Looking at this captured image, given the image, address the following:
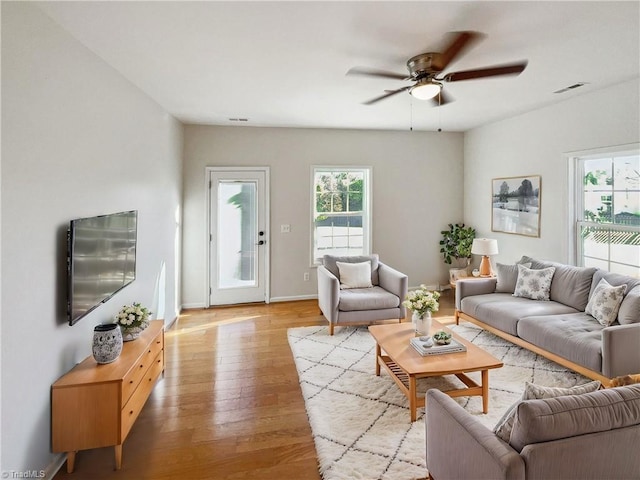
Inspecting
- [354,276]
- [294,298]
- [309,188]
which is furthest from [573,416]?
[309,188]

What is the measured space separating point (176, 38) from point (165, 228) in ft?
7.91

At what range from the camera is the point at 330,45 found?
261 centimetres

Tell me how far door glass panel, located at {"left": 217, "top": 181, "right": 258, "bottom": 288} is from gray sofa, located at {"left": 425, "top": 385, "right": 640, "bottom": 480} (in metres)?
4.40

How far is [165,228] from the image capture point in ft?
14.2

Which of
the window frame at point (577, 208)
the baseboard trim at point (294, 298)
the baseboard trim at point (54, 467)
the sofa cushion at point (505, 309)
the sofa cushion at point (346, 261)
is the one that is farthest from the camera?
the baseboard trim at point (294, 298)

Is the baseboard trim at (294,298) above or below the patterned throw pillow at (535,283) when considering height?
below

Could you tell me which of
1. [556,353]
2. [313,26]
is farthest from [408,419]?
[313,26]

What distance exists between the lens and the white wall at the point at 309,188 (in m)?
5.31

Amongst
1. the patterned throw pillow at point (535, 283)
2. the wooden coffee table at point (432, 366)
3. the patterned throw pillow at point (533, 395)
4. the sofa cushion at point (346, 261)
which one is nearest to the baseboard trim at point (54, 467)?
the wooden coffee table at point (432, 366)

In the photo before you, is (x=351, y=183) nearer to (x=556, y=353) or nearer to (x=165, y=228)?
(x=165, y=228)

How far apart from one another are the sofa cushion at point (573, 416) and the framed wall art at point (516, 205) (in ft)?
12.1

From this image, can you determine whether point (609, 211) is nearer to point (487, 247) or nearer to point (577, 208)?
point (577, 208)

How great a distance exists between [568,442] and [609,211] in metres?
3.49

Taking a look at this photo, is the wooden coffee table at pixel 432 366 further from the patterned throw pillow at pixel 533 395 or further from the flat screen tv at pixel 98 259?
the flat screen tv at pixel 98 259
